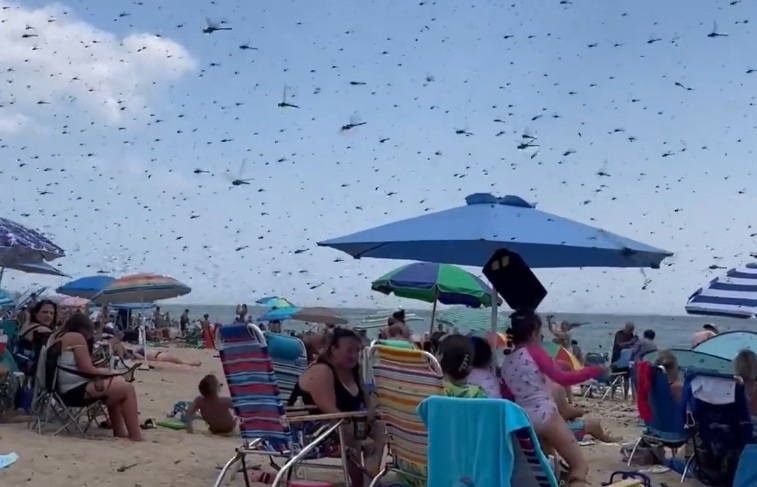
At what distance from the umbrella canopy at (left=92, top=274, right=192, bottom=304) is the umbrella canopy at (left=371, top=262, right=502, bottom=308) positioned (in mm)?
5336

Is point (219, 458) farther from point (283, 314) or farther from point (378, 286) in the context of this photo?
point (283, 314)

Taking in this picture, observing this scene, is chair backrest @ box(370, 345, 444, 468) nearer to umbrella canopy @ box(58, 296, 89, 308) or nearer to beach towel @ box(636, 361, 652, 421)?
beach towel @ box(636, 361, 652, 421)

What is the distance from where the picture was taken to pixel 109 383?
6.36 metres

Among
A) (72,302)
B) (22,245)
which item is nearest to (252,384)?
(22,245)

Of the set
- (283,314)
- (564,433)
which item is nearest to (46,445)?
(564,433)

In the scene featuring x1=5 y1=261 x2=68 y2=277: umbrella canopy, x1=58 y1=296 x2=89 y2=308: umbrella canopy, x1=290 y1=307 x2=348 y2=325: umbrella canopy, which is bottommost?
x1=58 y1=296 x2=89 y2=308: umbrella canopy

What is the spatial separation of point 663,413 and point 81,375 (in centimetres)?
418

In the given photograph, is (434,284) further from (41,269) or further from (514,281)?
(41,269)

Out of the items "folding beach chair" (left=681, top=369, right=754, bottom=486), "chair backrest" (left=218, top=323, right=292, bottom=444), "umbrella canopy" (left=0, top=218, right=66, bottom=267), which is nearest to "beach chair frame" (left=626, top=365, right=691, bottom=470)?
"folding beach chair" (left=681, top=369, right=754, bottom=486)

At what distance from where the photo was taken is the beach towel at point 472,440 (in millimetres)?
2895

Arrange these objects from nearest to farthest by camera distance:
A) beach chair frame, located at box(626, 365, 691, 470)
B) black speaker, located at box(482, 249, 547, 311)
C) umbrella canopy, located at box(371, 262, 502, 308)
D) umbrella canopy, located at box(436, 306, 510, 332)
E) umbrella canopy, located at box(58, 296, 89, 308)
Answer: black speaker, located at box(482, 249, 547, 311) < beach chair frame, located at box(626, 365, 691, 470) < umbrella canopy, located at box(371, 262, 502, 308) < umbrella canopy, located at box(436, 306, 510, 332) < umbrella canopy, located at box(58, 296, 89, 308)

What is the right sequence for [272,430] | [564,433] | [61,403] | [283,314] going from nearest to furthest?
[564,433] < [272,430] < [61,403] < [283,314]

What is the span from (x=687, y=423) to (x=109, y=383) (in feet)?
13.4

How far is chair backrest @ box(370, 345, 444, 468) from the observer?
3.80m
